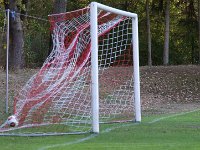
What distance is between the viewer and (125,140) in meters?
10.3

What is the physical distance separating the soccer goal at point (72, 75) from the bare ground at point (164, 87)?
134 inches

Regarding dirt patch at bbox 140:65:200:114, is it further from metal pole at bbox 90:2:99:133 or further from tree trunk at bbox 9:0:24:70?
metal pole at bbox 90:2:99:133

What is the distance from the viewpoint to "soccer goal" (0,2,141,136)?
11.7 m

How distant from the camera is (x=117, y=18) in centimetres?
1391

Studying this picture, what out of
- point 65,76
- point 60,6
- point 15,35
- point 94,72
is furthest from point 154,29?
point 94,72

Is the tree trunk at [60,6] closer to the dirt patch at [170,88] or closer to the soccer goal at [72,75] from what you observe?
the dirt patch at [170,88]

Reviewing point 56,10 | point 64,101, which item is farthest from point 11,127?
point 56,10

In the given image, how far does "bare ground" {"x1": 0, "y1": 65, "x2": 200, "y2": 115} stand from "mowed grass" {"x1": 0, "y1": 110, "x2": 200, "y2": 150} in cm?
520

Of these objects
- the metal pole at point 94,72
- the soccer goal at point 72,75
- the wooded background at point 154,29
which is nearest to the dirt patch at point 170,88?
the soccer goal at point 72,75

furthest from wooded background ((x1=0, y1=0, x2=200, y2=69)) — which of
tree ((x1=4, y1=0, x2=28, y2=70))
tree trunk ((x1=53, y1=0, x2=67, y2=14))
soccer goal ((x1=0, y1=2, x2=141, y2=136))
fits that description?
soccer goal ((x1=0, y1=2, x2=141, y2=136))

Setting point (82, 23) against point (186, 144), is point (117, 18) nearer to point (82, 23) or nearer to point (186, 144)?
point (82, 23)

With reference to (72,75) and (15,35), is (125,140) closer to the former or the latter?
(72,75)

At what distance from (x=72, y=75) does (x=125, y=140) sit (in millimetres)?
3274

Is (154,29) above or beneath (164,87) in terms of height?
above
